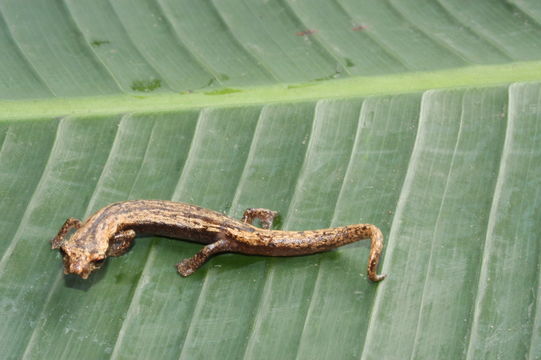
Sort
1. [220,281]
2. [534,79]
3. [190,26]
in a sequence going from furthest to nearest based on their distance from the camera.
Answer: [190,26] < [534,79] < [220,281]

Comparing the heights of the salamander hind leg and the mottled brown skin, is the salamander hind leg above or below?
below

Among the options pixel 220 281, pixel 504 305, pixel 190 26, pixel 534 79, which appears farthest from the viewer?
pixel 190 26

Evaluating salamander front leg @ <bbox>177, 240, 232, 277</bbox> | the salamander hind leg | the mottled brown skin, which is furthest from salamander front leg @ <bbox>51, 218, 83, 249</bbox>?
salamander front leg @ <bbox>177, 240, 232, 277</bbox>

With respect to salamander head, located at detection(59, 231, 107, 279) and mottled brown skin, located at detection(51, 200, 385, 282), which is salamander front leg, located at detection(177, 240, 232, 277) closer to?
mottled brown skin, located at detection(51, 200, 385, 282)

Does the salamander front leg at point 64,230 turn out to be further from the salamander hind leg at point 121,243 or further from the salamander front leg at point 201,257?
the salamander front leg at point 201,257

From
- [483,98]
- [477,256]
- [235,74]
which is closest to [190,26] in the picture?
[235,74]

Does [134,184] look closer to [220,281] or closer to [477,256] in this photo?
[220,281]

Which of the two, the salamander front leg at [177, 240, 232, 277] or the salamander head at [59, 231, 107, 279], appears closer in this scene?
the salamander head at [59, 231, 107, 279]

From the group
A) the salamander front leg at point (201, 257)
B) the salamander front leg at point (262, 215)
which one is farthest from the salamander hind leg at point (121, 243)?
the salamander front leg at point (262, 215)
